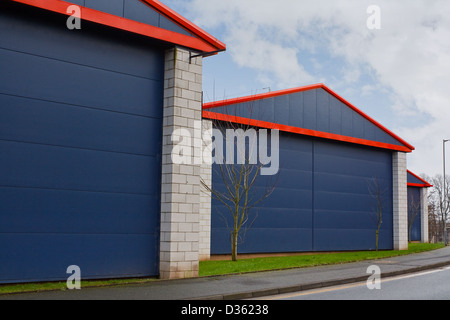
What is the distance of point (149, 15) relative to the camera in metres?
14.0

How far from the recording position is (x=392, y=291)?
11789mm

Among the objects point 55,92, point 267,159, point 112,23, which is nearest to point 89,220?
point 55,92

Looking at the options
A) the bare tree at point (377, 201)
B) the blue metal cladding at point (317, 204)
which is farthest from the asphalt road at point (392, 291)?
the bare tree at point (377, 201)

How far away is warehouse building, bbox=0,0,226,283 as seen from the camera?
11.9 metres

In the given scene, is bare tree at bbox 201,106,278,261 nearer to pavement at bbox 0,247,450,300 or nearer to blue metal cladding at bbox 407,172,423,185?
pavement at bbox 0,247,450,300

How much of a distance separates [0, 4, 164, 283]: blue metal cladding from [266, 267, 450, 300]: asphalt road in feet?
14.6

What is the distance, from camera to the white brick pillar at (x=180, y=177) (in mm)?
13992

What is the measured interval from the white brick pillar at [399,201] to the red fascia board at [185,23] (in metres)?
16.7

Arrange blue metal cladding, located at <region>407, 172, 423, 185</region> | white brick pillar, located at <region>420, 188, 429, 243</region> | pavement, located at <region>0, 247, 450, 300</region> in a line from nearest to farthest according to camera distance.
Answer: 1. pavement, located at <region>0, 247, 450, 300</region>
2. blue metal cladding, located at <region>407, 172, 423, 185</region>
3. white brick pillar, located at <region>420, 188, 429, 243</region>

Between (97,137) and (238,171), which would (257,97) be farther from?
(97,137)

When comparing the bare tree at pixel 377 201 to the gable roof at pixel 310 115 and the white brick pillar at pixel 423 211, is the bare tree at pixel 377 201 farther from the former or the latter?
the white brick pillar at pixel 423 211

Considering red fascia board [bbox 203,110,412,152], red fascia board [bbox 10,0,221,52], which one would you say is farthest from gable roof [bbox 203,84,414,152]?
red fascia board [bbox 10,0,221,52]
